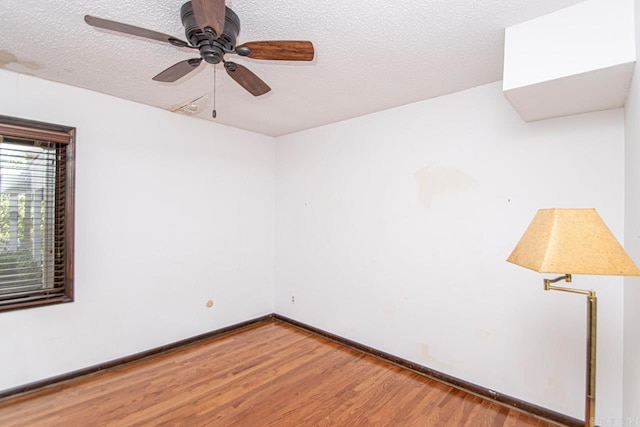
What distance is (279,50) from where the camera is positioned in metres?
1.58

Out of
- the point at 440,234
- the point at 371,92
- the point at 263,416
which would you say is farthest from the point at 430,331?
the point at 371,92

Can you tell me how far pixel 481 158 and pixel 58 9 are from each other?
286cm

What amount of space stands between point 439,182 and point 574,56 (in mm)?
1290

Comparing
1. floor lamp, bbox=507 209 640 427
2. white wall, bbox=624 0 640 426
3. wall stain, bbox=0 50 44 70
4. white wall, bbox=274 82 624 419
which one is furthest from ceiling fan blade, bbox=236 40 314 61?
wall stain, bbox=0 50 44 70

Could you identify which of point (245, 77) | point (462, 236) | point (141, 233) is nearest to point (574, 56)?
point (462, 236)

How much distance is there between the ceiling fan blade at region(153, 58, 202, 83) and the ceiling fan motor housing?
0.08 metres

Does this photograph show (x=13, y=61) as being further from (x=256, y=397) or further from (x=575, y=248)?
(x=575, y=248)

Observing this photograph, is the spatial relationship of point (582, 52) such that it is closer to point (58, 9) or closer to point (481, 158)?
point (481, 158)

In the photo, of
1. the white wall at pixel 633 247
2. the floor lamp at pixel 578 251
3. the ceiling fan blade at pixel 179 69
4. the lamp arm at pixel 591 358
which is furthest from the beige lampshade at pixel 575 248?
the ceiling fan blade at pixel 179 69

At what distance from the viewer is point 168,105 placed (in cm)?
302

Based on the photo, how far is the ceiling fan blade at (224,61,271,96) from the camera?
5.51 feet

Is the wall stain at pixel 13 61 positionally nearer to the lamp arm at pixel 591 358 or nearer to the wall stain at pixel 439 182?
the wall stain at pixel 439 182

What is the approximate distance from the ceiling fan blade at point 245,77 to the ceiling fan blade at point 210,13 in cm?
30

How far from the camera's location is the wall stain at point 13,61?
2.08 meters
